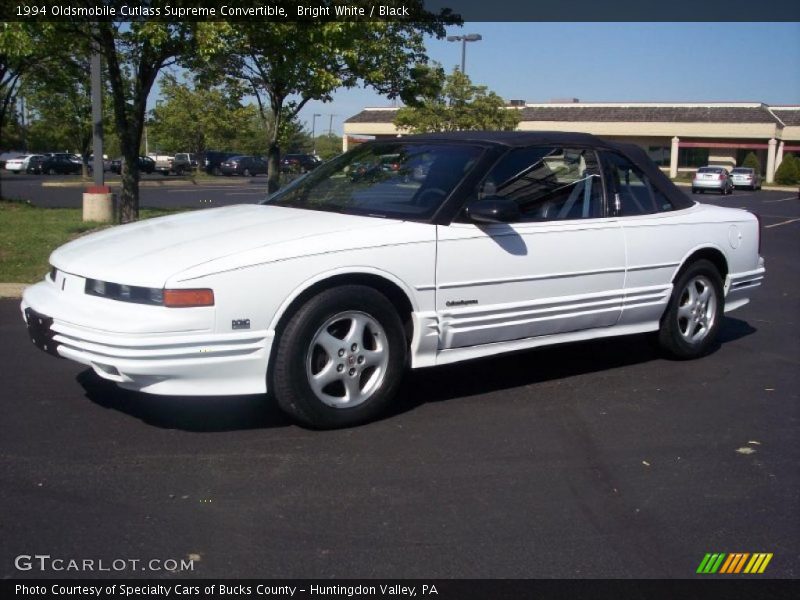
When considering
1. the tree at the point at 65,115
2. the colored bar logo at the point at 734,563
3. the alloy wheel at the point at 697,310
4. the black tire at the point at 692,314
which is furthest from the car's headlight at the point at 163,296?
the tree at the point at 65,115

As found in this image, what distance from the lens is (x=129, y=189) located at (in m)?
13.5

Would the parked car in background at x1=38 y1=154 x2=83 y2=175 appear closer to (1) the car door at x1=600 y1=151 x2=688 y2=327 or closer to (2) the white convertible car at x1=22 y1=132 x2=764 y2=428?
(2) the white convertible car at x1=22 y1=132 x2=764 y2=428

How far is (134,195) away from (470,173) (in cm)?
923

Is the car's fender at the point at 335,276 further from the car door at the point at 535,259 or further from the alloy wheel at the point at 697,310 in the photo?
the alloy wheel at the point at 697,310

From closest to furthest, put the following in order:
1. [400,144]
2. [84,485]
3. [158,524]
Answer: [158,524]
[84,485]
[400,144]

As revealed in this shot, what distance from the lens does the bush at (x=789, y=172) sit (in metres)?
55.3

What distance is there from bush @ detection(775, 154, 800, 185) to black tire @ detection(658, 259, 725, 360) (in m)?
53.8

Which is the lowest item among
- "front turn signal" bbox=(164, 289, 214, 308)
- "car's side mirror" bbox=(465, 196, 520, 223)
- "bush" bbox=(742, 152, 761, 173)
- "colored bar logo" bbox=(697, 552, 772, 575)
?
"colored bar logo" bbox=(697, 552, 772, 575)

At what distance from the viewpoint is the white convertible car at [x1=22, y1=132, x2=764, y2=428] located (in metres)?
4.42

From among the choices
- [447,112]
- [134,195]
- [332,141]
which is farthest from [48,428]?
[332,141]
